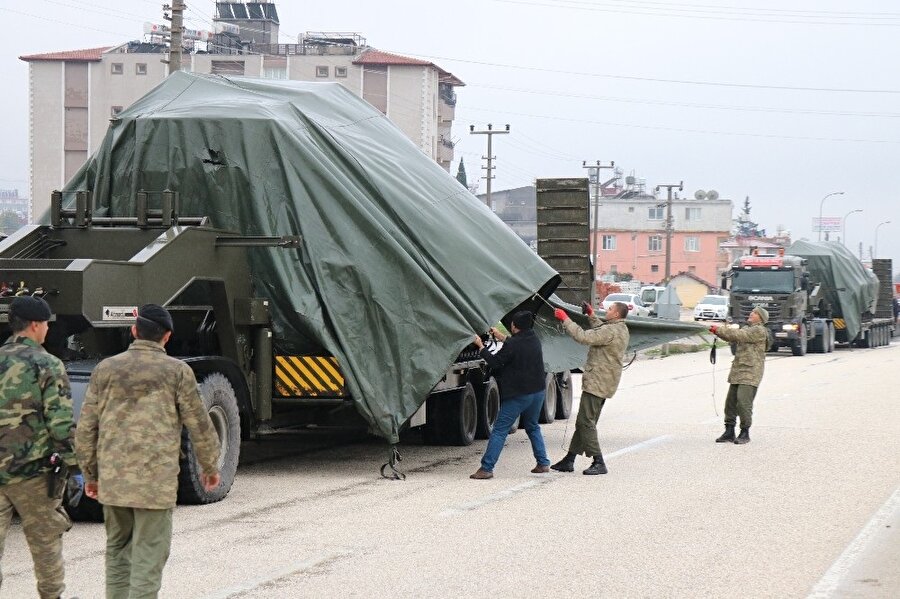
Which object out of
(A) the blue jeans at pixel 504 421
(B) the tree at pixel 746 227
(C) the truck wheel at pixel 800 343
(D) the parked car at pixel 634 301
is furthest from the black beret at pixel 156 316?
(B) the tree at pixel 746 227

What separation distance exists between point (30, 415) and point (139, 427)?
66 cm

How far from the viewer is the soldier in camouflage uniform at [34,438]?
6523 millimetres

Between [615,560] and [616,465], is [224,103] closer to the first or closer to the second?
[616,465]

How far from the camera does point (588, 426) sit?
12.9 m

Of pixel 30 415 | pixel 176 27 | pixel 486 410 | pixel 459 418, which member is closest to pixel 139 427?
pixel 30 415

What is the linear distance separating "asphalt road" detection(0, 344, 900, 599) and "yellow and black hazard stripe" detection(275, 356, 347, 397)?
2.75 ft

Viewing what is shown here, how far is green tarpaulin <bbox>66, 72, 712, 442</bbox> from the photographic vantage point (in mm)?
12609

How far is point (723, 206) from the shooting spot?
395 feet

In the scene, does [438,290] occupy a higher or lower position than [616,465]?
higher

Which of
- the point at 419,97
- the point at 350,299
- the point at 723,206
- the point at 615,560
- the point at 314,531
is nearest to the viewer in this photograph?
the point at 615,560

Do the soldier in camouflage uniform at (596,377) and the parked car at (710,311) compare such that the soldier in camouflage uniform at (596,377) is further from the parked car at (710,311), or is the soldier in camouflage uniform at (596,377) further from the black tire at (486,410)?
the parked car at (710,311)

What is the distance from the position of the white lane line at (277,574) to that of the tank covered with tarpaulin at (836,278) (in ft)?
127

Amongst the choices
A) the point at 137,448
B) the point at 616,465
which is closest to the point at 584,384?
the point at 616,465

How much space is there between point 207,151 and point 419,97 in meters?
79.9
